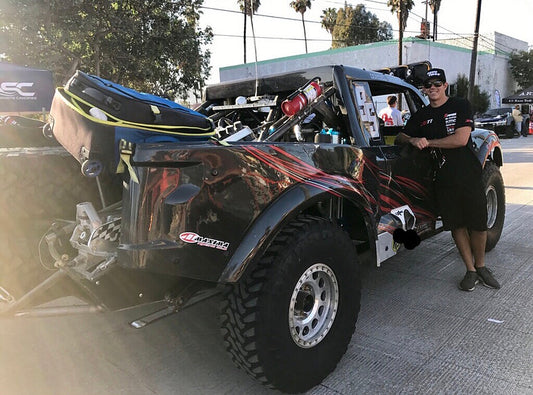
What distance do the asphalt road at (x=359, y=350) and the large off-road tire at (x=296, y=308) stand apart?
10.5 inches

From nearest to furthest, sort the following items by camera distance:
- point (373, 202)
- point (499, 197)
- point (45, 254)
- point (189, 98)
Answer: point (45, 254), point (373, 202), point (499, 197), point (189, 98)

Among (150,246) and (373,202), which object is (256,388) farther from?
(373,202)

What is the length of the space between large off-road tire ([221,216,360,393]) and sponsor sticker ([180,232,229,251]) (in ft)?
0.82

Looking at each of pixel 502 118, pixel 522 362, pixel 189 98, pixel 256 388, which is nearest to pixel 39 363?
pixel 256 388

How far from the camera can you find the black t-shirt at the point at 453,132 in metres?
3.85

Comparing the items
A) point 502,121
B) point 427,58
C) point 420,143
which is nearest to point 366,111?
point 420,143

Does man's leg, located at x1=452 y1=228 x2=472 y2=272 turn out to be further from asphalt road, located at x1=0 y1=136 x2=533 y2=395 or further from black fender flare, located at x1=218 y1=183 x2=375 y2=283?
black fender flare, located at x1=218 y1=183 x2=375 y2=283

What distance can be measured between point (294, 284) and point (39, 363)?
1.86 m

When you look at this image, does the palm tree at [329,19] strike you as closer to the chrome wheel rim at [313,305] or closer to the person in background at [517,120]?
the person in background at [517,120]

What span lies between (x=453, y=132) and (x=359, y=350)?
206 cm

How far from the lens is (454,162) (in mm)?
3896

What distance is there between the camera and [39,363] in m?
2.93

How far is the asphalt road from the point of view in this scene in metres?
2.64

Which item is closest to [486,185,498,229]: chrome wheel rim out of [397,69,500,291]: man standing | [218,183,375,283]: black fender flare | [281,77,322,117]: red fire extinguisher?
[397,69,500,291]: man standing
